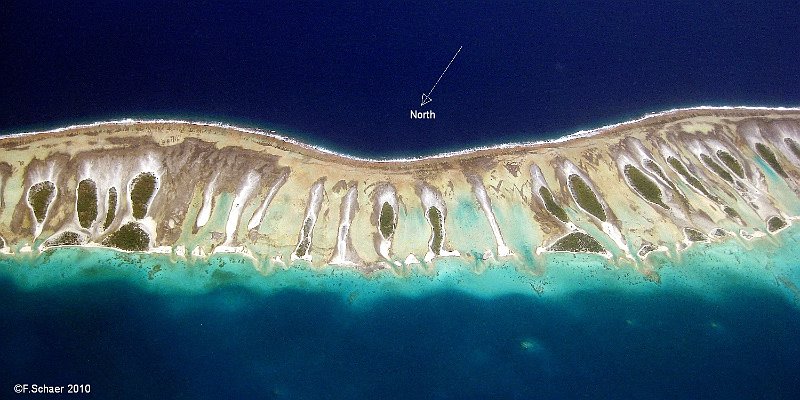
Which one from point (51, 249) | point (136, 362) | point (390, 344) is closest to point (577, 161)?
point (390, 344)

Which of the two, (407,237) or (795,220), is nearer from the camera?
(407,237)

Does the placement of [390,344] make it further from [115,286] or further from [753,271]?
[753,271]

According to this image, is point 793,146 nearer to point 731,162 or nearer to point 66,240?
point 731,162

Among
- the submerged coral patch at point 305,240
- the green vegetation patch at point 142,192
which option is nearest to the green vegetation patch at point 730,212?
the submerged coral patch at point 305,240

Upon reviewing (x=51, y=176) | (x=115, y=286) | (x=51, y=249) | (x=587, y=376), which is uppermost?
(x=51, y=176)

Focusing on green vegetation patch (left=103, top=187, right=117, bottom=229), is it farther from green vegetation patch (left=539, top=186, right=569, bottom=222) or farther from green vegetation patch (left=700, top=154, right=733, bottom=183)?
green vegetation patch (left=700, top=154, right=733, bottom=183)

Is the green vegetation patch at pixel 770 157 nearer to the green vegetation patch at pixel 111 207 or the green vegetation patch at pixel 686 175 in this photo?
the green vegetation patch at pixel 686 175
